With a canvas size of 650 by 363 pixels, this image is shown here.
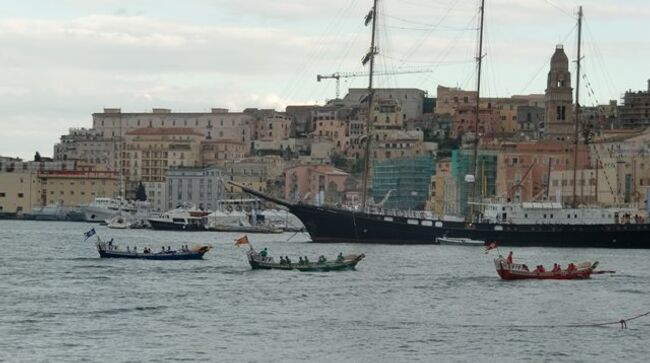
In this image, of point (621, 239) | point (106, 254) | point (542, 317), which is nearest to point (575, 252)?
point (621, 239)

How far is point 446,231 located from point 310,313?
68552 millimetres

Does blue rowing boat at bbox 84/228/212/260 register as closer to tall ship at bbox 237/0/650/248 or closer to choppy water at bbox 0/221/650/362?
choppy water at bbox 0/221/650/362

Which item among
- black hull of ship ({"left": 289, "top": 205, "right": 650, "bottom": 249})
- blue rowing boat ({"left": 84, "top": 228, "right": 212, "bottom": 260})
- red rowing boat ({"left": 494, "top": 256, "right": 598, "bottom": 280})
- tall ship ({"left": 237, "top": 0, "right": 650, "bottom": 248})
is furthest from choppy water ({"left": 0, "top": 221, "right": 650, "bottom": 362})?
tall ship ({"left": 237, "top": 0, "right": 650, "bottom": 248})

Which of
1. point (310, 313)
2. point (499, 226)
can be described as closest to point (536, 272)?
point (310, 313)

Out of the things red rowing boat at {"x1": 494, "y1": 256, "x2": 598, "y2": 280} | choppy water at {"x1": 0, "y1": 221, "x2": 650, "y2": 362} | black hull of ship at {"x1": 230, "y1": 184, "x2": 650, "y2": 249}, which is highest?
black hull of ship at {"x1": 230, "y1": 184, "x2": 650, "y2": 249}

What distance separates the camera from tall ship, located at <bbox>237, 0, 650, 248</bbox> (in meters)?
141

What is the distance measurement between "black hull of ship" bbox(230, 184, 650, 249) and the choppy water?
23515 mm

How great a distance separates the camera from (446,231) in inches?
5684

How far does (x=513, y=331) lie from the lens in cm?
7038

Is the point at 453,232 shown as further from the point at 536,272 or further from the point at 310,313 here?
the point at 310,313

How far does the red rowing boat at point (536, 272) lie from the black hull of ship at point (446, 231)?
136 ft

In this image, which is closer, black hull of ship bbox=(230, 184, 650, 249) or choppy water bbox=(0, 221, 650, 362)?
choppy water bbox=(0, 221, 650, 362)

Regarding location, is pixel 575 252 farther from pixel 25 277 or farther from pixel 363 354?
pixel 363 354

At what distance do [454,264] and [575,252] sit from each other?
73.7ft
